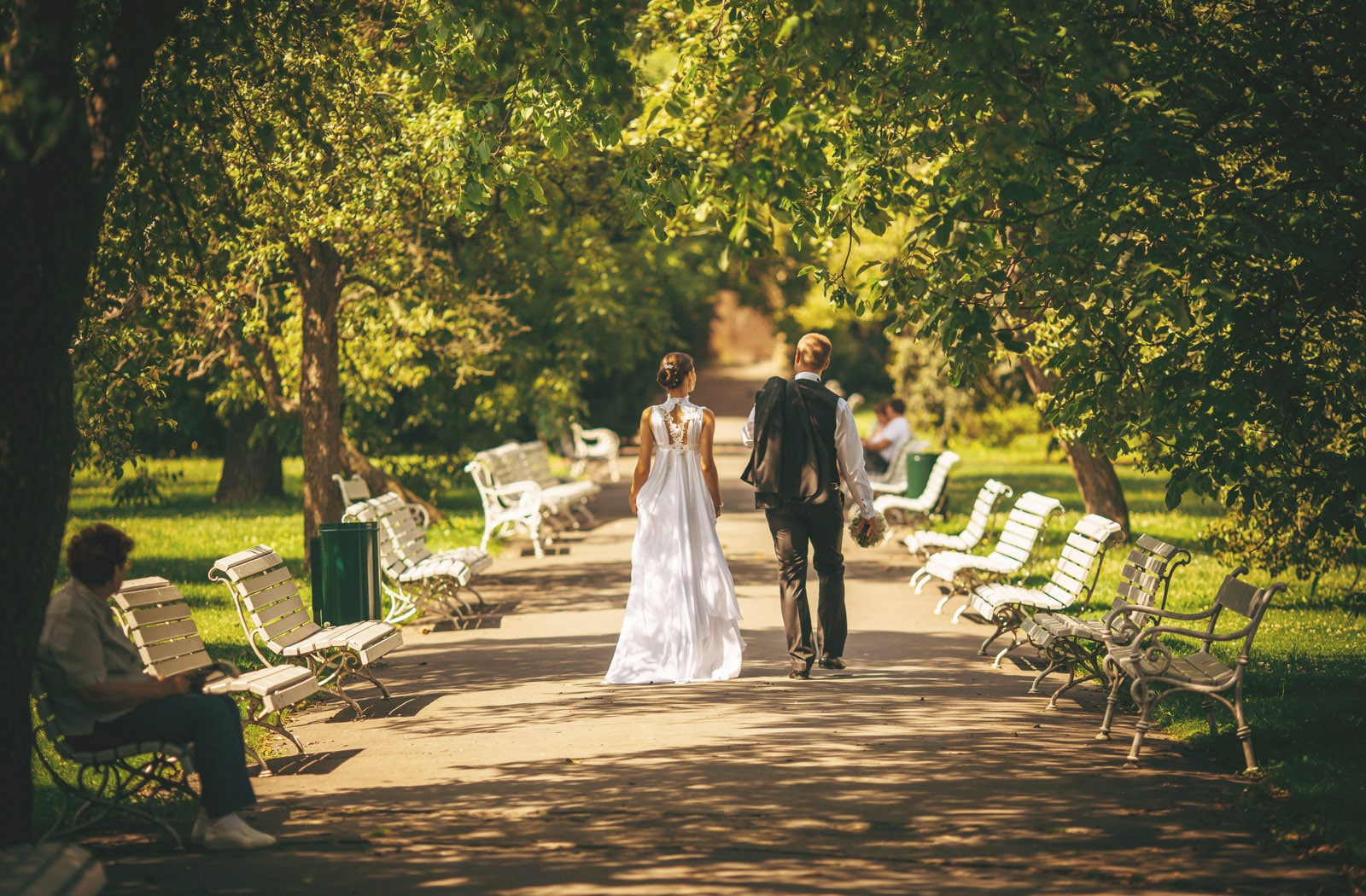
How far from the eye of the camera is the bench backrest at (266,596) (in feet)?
27.4

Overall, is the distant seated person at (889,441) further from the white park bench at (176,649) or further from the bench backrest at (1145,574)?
the white park bench at (176,649)

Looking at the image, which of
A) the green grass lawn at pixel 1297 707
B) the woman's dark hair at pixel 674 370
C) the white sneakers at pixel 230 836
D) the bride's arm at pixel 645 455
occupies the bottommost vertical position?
the green grass lawn at pixel 1297 707

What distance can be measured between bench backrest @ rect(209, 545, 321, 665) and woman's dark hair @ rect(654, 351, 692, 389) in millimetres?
2915

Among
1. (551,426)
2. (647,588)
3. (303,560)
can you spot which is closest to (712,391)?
(551,426)

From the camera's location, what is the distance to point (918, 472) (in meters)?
19.1

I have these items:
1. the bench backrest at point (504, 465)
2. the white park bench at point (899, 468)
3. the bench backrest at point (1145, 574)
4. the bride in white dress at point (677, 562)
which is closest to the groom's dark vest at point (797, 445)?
the bride in white dress at point (677, 562)

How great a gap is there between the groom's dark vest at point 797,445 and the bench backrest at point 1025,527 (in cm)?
250

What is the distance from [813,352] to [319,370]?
6506 mm

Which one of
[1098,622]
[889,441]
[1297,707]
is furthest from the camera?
[889,441]

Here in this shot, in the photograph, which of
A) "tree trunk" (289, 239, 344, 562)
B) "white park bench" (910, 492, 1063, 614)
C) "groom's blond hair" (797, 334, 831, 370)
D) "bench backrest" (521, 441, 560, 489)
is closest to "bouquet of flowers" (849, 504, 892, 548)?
"groom's blond hair" (797, 334, 831, 370)

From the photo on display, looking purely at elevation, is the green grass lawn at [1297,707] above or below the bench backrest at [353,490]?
below

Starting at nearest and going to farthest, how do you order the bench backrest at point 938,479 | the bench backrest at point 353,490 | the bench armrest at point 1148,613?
1. the bench armrest at point 1148,613
2. the bench backrest at point 353,490
3. the bench backrest at point 938,479

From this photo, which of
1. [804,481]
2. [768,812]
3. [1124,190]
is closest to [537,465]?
[804,481]

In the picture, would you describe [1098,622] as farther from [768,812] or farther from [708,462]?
[768,812]
